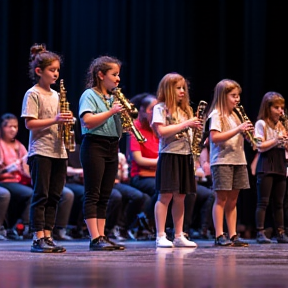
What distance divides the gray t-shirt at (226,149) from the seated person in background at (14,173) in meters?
1.92

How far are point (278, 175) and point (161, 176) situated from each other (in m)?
1.32

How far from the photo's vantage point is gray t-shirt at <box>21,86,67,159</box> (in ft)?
13.3

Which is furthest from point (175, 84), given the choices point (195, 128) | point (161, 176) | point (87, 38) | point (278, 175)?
point (87, 38)

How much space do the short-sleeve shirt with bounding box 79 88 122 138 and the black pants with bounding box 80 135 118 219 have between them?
3cm

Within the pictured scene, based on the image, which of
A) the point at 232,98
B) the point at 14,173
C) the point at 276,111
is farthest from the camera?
the point at 14,173

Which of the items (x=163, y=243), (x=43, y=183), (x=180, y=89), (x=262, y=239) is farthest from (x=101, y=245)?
(x=262, y=239)

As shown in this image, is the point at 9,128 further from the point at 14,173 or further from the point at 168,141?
the point at 168,141

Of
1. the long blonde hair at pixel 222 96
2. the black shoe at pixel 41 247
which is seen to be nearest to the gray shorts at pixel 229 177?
the long blonde hair at pixel 222 96

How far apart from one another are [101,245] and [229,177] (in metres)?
1.24

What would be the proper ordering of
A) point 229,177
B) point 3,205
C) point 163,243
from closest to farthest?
point 163,243 < point 229,177 < point 3,205

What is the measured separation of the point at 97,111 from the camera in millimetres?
4176

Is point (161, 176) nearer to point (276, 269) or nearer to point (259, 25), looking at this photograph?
point (276, 269)

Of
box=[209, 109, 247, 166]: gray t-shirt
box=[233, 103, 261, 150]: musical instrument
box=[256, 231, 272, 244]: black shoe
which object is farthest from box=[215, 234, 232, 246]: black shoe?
box=[233, 103, 261, 150]: musical instrument

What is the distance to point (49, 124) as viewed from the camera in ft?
13.1
